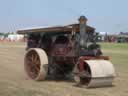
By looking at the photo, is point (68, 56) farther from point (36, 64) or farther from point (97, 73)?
point (97, 73)

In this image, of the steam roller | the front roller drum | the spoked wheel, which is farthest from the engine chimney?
the spoked wheel

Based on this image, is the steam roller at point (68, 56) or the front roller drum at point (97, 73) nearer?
the front roller drum at point (97, 73)

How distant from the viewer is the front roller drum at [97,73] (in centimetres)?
1227

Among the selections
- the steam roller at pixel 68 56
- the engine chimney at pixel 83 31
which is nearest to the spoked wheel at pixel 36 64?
the steam roller at pixel 68 56

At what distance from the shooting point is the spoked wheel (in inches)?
552

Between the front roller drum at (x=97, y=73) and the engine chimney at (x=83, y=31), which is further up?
the engine chimney at (x=83, y=31)

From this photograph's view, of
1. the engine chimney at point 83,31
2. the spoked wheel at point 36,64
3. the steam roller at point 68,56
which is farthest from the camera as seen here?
the spoked wheel at point 36,64

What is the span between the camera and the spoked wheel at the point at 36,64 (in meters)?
14.0

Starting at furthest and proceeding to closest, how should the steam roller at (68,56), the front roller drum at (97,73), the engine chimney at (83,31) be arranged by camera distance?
the engine chimney at (83,31) → the steam roller at (68,56) → the front roller drum at (97,73)

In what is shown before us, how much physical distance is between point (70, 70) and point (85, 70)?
8.01 ft

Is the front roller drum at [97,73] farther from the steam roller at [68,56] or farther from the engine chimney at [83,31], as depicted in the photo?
the engine chimney at [83,31]

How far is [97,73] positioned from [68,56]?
5.17 feet

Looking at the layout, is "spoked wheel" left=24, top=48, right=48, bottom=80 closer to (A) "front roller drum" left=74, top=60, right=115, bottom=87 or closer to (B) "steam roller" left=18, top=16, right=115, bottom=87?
(B) "steam roller" left=18, top=16, right=115, bottom=87

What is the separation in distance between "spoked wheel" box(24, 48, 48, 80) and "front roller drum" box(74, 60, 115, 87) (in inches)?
60.5
